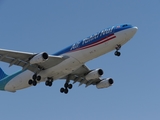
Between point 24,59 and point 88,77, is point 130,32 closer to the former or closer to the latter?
point 88,77

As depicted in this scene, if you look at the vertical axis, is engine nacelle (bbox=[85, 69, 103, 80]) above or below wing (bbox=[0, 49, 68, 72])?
below

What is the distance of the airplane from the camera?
4747 centimetres

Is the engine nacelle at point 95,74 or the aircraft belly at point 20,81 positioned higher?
the aircraft belly at point 20,81

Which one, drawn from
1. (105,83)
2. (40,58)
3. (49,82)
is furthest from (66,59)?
(105,83)

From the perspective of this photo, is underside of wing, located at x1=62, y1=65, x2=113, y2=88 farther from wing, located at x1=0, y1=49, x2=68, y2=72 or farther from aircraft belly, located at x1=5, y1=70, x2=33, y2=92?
aircraft belly, located at x1=5, y1=70, x2=33, y2=92

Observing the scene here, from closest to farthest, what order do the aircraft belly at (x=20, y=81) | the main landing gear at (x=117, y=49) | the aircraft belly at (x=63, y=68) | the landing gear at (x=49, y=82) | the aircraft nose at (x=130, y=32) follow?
the aircraft nose at (x=130, y=32)
the main landing gear at (x=117, y=49)
the aircraft belly at (x=63, y=68)
the landing gear at (x=49, y=82)
the aircraft belly at (x=20, y=81)

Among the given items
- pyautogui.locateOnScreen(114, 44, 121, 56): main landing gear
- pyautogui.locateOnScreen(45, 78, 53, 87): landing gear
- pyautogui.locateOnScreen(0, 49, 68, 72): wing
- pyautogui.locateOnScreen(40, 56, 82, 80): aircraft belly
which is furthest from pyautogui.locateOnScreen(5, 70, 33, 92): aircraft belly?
pyautogui.locateOnScreen(114, 44, 121, 56): main landing gear

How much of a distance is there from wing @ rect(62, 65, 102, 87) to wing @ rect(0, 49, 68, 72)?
537 cm

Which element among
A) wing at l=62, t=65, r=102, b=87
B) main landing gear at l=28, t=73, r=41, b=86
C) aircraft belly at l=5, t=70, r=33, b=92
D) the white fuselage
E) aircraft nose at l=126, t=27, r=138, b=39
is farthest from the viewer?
wing at l=62, t=65, r=102, b=87

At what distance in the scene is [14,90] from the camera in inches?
2206

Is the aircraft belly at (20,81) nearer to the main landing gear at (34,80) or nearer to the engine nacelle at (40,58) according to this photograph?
the main landing gear at (34,80)

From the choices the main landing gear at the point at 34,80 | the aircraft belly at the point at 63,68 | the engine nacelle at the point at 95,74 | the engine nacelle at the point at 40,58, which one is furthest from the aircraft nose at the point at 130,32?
the main landing gear at the point at 34,80

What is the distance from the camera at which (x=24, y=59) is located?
50.5m

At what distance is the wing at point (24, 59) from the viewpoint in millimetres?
49044
